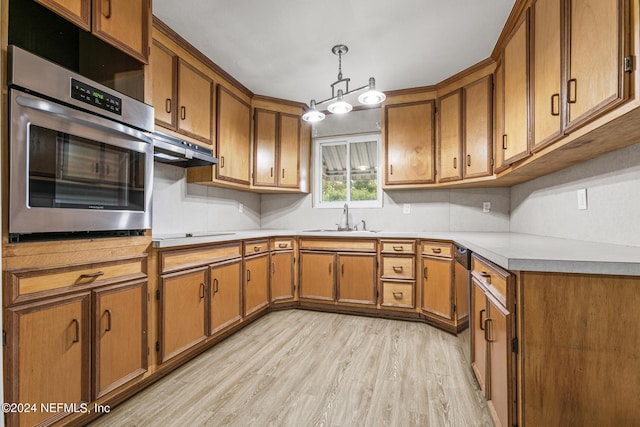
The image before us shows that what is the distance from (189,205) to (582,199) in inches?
120

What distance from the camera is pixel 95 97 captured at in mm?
1438

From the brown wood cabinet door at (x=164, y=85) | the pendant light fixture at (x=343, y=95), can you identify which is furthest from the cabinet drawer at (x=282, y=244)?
the brown wood cabinet door at (x=164, y=85)

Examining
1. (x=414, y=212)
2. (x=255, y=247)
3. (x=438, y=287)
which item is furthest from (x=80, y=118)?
(x=414, y=212)

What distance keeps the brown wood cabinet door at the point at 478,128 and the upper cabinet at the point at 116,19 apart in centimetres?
269

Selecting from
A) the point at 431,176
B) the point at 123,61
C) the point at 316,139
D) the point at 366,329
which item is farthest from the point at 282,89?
the point at 366,329

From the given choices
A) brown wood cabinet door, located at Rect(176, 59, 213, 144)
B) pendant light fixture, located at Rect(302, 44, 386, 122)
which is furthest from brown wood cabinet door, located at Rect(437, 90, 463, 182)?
brown wood cabinet door, located at Rect(176, 59, 213, 144)

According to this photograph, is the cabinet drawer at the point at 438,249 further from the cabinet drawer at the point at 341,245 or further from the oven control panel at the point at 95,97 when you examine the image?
the oven control panel at the point at 95,97

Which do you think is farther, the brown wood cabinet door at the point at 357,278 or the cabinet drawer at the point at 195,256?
the brown wood cabinet door at the point at 357,278

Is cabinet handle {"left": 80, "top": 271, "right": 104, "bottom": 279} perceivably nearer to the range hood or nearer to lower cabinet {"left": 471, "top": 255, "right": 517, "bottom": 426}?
the range hood

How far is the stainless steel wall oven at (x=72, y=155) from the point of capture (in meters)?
1.18

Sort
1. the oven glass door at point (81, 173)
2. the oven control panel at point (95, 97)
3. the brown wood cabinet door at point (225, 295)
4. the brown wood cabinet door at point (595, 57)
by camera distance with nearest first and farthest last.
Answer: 1. the brown wood cabinet door at point (595, 57)
2. the oven glass door at point (81, 173)
3. the oven control panel at point (95, 97)
4. the brown wood cabinet door at point (225, 295)

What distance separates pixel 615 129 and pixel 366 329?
7.34ft

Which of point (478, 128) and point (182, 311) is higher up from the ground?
point (478, 128)

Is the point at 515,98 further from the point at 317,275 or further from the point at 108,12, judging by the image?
the point at 108,12
